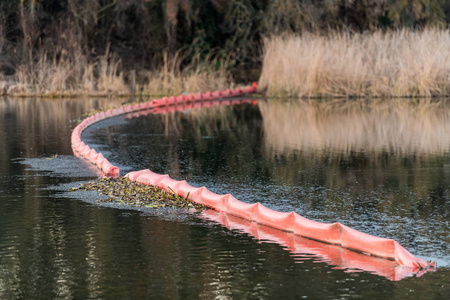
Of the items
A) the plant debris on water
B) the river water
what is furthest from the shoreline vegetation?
the plant debris on water

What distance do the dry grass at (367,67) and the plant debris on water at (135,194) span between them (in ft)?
52.1

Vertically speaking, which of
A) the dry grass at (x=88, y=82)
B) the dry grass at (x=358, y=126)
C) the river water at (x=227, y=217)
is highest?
the dry grass at (x=88, y=82)

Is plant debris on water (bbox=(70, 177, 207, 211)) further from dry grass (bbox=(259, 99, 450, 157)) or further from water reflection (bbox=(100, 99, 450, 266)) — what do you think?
dry grass (bbox=(259, 99, 450, 157))

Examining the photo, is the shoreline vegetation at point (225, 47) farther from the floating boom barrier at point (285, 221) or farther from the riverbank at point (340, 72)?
the floating boom barrier at point (285, 221)

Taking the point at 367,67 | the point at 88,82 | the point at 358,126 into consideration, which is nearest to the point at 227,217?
the point at 358,126

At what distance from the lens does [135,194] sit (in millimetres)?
9820

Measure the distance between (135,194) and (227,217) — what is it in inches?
62.9

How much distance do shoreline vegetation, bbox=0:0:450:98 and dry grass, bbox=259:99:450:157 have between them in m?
1.56

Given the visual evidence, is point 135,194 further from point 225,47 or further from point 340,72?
point 225,47

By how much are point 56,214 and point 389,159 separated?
6.00m

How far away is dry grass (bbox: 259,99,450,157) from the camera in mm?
14484

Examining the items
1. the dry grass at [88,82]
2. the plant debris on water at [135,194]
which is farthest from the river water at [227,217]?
the dry grass at [88,82]

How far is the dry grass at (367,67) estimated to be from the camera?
82.5 feet

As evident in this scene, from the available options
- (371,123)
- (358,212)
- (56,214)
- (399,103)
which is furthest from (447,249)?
(399,103)
